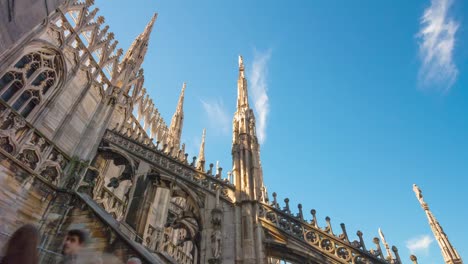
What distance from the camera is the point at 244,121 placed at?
45.0ft

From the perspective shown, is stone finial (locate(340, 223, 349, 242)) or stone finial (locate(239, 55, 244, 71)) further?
stone finial (locate(239, 55, 244, 71))

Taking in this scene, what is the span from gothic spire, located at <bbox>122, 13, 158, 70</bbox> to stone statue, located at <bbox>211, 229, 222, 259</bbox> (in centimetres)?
1187

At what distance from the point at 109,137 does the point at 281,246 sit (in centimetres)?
863

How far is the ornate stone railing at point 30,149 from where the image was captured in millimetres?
7672

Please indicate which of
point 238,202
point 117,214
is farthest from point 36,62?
point 238,202

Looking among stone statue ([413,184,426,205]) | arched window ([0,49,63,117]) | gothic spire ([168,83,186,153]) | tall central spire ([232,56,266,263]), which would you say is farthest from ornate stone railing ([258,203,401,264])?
gothic spire ([168,83,186,153])

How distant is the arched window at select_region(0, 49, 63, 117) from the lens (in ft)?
32.7

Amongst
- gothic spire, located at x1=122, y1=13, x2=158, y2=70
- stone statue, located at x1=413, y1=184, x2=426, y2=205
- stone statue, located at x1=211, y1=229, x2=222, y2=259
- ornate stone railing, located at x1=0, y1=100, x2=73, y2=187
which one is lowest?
stone statue, located at x1=211, y1=229, x2=222, y2=259

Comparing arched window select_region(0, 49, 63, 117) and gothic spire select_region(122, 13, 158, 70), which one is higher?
gothic spire select_region(122, 13, 158, 70)

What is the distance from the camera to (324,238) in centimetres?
906

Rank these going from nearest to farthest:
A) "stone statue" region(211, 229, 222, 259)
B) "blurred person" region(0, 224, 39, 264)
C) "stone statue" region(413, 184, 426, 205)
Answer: "blurred person" region(0, 224, 39, 264), "stone statue" region(211, 229, 222, 259), "stone statue" region(413, 184, 426, 205)

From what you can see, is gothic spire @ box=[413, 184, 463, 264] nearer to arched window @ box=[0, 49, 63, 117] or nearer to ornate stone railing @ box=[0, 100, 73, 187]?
ornate stone railing @ box=[0, 100, 73, 187]

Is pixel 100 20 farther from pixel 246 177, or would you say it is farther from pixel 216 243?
pixel 216 243

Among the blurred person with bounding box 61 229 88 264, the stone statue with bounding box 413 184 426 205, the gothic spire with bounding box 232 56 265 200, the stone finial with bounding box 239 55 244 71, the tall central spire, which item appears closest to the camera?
the blurred person with bounding box 61 229 88 264
